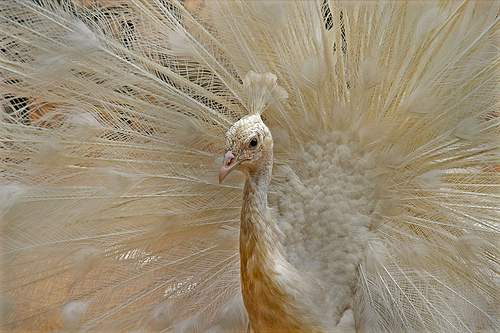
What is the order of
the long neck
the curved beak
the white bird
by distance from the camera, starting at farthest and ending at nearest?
the white bird < the long neck < the curved beak

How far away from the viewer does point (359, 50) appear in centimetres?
142

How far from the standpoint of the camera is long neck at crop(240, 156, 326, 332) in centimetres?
121

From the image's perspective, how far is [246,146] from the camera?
3.74ft

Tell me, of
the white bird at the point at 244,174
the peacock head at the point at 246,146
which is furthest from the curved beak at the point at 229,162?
the white bird at the point at 244,174

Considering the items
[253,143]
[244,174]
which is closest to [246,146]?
[253,143]

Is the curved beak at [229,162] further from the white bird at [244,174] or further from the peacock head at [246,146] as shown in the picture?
the white bird at [244,174]

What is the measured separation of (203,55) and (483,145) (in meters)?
0.82

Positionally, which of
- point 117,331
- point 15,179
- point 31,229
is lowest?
point 117,331

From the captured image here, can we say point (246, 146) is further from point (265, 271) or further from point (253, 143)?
point (265, 271)

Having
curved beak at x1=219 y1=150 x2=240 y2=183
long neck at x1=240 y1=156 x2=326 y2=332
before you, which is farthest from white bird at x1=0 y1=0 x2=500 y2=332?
curved beak at x1=219 y1=150 x2=240 y2=183

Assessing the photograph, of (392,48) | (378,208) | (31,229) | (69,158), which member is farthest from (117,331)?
(392,48)

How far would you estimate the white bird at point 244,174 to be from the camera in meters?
1.31

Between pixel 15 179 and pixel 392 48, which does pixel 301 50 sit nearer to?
pixel 392 48

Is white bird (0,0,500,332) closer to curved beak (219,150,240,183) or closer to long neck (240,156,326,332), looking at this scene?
long neck (240,156,326,332)
